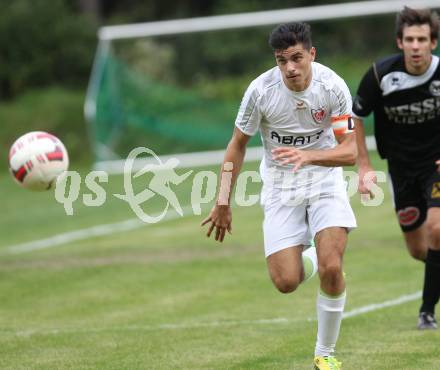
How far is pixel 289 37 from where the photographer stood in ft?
21.3

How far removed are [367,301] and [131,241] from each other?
222 inches

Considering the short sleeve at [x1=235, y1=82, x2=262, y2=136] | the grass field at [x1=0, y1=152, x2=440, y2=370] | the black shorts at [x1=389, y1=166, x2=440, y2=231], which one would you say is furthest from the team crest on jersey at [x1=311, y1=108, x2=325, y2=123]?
the grass field at [x1=0, y1=152, x2=440, y2=370]

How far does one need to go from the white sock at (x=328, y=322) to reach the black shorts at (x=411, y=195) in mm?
1730

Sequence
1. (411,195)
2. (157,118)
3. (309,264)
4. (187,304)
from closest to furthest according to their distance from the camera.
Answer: (309,264) → (411,195) → (187,304) → (157,118)

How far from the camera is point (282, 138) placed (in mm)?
6926

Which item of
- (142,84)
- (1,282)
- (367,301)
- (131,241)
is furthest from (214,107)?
(367,301)

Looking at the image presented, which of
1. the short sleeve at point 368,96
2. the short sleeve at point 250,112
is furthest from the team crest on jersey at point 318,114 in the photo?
the short sleeve at point 368,96

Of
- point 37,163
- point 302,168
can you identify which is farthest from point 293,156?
point 37,163

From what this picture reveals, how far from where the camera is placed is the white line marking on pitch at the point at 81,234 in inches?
556

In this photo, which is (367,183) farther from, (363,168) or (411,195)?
(411,195)

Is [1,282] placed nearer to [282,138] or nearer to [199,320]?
[199,320]

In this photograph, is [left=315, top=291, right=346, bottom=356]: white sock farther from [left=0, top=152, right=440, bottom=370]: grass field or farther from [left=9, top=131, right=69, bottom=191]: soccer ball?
[left=9, top=131, right=69, bottom=191]: soccer ball

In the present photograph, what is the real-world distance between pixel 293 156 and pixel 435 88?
6.54 feet

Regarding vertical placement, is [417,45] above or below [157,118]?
above
